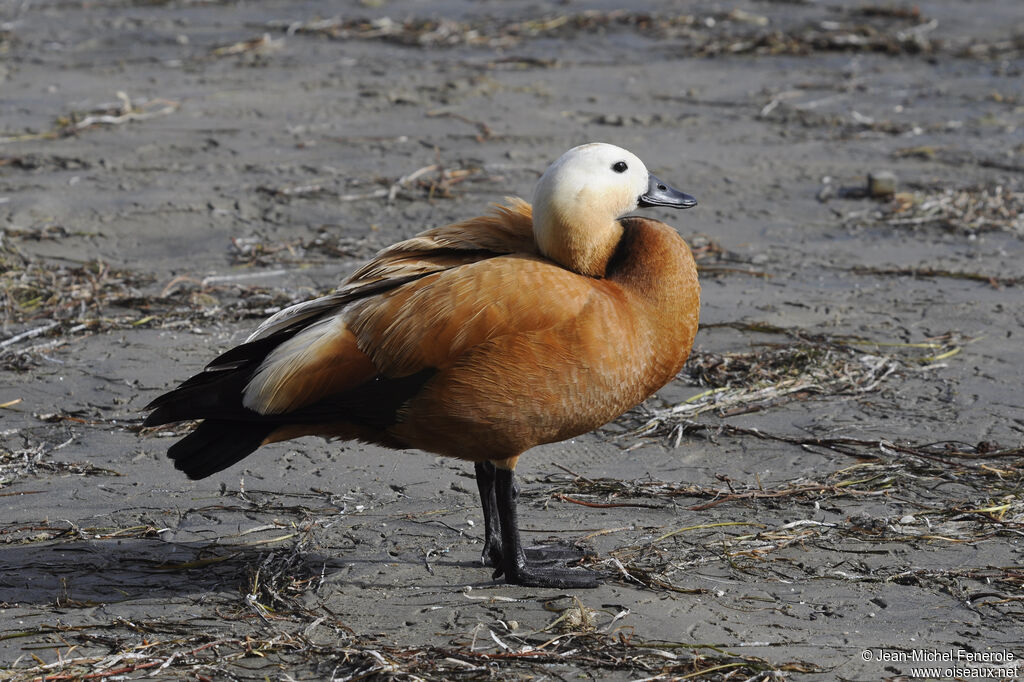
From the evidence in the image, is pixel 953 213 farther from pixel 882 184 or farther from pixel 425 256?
pixel 425 256

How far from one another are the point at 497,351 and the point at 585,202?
0.57m

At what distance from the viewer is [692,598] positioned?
381 centimetres

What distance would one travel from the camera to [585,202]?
3840mm

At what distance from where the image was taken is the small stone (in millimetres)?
8578

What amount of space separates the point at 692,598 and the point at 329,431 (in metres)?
1.29

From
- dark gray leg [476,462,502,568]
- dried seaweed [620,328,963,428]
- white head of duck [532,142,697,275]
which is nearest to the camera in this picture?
white head of duck [532,142,697,275]

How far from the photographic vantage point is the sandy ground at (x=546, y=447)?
12.0 ft

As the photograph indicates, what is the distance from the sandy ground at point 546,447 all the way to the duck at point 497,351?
457 millimetres

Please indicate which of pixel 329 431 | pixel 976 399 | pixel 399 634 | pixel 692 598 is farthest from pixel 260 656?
pixel 976 399

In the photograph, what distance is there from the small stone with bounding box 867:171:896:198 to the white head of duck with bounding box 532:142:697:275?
5.13 metres

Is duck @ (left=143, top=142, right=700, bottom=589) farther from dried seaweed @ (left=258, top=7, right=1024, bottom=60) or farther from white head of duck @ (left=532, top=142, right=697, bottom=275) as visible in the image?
dried seaweed @ (left=258, top=7, right=1024, bottom=60)

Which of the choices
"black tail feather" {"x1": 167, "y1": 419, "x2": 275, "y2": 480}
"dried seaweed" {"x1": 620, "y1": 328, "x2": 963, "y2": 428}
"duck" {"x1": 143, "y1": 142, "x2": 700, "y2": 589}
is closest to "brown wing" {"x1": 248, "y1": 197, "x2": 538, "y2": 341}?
"duck" {"x1": 143, "y1": 142, "x2": 700, "y2": 589}

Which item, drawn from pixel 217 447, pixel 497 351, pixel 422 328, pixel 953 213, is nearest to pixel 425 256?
pixel 422 328

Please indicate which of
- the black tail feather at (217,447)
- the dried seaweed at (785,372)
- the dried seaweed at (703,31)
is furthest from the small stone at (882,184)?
the black tail feather at (217,447)
